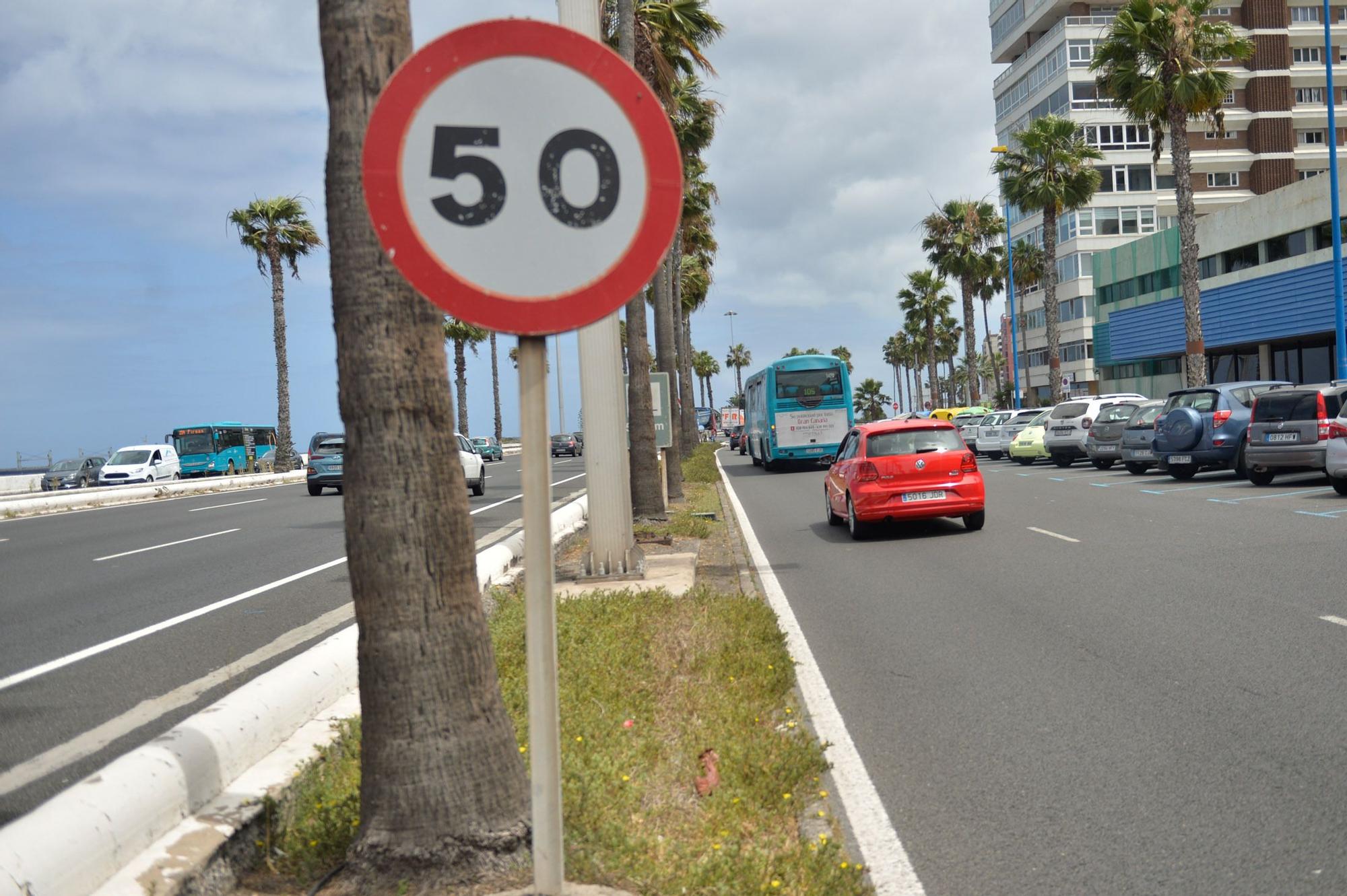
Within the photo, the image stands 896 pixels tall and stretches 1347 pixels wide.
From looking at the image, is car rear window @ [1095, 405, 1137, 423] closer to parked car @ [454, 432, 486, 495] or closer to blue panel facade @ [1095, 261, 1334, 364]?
parked car @ [454, 432, 486, 495]

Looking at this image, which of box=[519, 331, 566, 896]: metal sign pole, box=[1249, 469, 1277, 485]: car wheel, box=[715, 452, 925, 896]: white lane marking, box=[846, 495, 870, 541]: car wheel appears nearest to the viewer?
box=[519, 331, 566, 896]: metal sign pole

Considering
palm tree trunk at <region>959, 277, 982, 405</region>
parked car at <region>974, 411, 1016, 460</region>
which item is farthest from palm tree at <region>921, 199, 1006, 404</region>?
parked car at <region>974, 411, 1016, 460</region>

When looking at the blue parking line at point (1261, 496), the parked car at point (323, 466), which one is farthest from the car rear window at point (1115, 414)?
the parked car at point (323, 466)

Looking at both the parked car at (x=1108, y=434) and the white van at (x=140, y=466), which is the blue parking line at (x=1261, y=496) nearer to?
the parked car at (x=1108, y=434)

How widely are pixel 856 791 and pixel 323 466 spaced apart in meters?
25.8

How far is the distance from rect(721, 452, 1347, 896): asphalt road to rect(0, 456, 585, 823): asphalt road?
156 inches

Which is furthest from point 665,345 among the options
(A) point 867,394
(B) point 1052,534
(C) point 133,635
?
(A) point 867,394

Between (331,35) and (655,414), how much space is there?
15.2m

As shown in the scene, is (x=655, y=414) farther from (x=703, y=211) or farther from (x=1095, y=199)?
(x=1095, y=199)

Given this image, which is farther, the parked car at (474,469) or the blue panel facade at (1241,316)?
the blue panel facade at (1241,316)

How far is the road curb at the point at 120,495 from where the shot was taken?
86.8ft

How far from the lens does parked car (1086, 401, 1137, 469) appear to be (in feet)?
87.3


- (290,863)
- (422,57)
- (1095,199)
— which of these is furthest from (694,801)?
(1095,199)

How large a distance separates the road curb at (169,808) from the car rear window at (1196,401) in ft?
66.0
